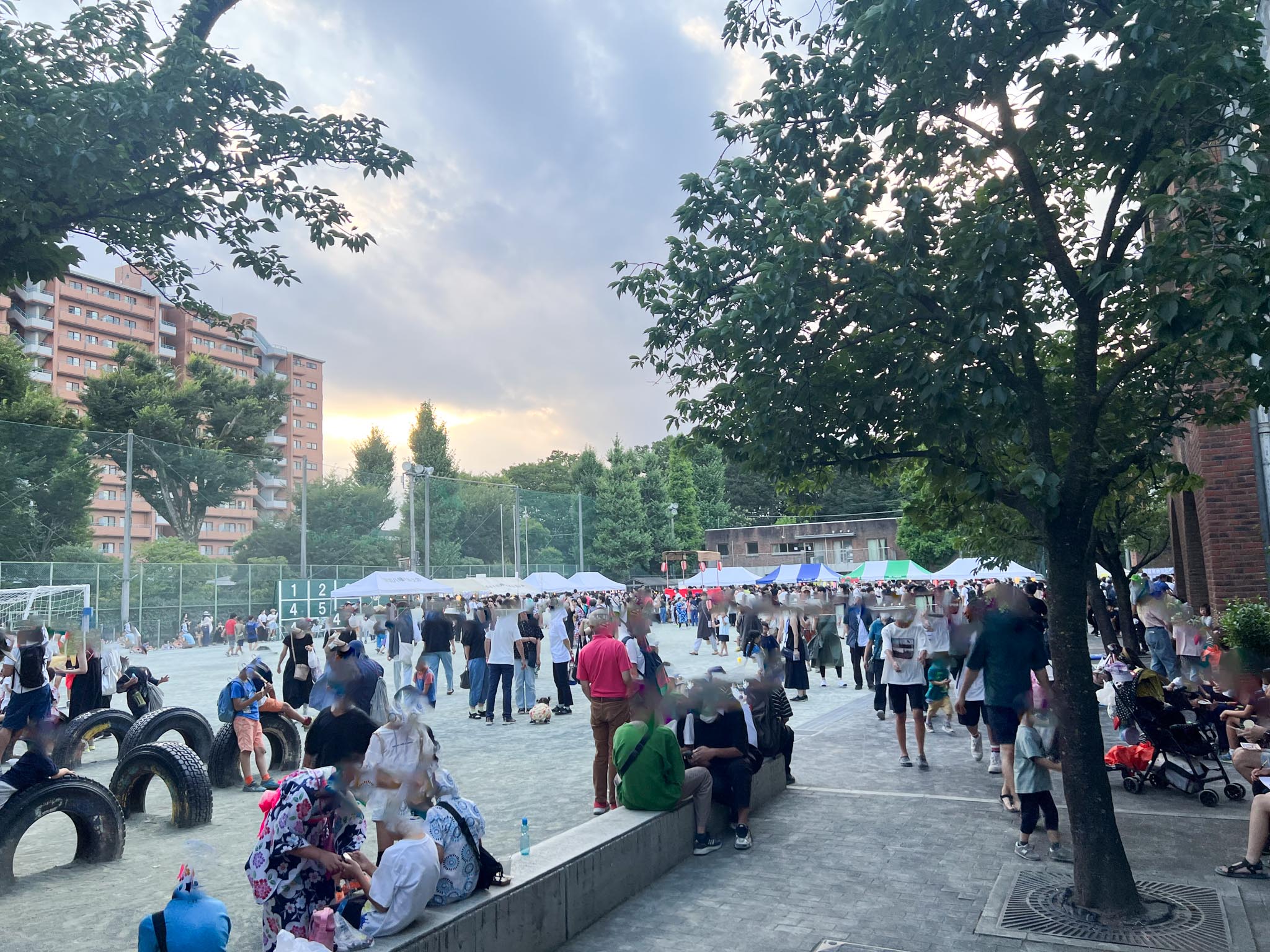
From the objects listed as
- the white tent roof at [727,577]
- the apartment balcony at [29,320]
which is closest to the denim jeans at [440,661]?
the white tent roof at [727,577]

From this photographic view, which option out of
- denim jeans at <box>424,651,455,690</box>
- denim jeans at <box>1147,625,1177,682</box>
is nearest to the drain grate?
denim jeans at <box>1147,625,1177,682</box>

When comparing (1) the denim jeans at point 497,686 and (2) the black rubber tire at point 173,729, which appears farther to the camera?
(1) the denim jeans at point 497,686

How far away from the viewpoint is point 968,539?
16594mm

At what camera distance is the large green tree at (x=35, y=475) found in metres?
29.1

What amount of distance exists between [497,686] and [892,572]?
2489cm

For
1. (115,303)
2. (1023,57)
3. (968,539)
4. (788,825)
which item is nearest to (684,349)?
(1023,57)

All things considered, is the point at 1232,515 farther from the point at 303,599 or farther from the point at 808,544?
the point at 808,544

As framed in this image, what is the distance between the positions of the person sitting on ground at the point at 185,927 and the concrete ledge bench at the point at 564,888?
2.84ft

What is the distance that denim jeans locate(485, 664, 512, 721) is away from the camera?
13781 mm

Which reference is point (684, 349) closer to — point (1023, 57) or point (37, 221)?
point (1023, 57)

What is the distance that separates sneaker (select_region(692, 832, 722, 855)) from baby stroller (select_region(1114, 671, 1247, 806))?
4.37 m

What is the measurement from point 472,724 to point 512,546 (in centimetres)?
3430

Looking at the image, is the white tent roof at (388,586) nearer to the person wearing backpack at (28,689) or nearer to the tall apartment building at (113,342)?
the person wearing backpack at (28,689)

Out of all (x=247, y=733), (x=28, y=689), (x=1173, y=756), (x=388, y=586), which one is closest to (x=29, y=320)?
(x=388, y=586)
